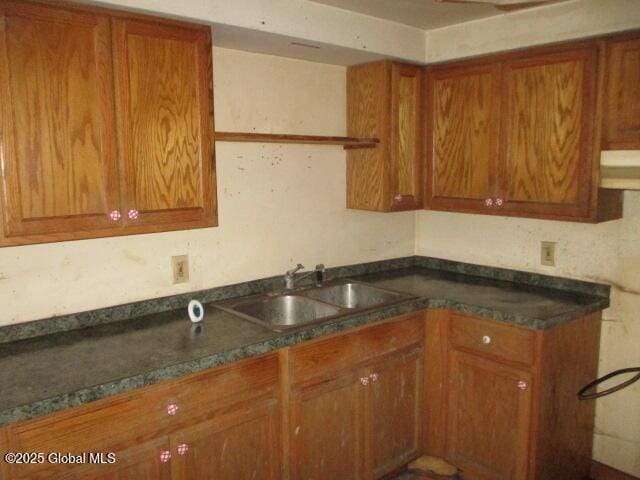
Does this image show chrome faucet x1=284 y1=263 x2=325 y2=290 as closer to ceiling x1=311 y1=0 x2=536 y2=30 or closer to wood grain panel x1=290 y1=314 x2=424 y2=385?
wood grain panel x1=290 y1=314 x2=424 y2=385

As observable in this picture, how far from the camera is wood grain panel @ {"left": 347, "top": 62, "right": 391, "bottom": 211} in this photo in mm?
2727

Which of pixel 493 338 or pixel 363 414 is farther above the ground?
pixel 493 338

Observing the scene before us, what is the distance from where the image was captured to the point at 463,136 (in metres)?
2.74

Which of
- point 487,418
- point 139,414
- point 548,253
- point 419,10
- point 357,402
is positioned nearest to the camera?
point 139,414

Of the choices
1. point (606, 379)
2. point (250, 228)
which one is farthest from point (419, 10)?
point (606, 379)

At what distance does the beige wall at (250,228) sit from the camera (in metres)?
2.03

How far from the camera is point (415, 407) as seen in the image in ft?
8.41

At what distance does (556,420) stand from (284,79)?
6.76ft

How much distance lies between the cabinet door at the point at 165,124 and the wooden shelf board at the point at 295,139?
187 millimetres

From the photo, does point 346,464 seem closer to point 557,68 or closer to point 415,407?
point 415,407

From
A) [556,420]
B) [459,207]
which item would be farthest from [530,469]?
[459,207]

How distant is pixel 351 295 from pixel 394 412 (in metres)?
0.66

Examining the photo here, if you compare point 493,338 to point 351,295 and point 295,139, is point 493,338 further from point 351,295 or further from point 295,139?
point 295,139

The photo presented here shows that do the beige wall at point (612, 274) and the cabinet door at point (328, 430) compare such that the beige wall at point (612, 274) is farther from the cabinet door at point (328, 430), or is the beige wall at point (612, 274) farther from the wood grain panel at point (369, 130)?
the cabinet door at point (328, 430)
